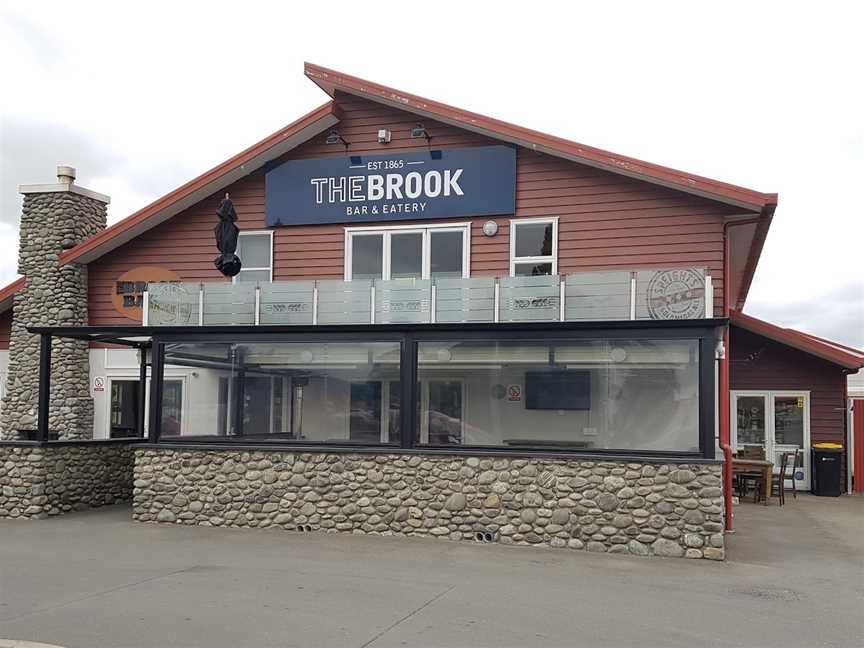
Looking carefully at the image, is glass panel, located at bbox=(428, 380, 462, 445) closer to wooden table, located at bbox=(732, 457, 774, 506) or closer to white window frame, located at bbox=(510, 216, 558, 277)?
white window frame, located at bbox=(510, 216, 558, 277)

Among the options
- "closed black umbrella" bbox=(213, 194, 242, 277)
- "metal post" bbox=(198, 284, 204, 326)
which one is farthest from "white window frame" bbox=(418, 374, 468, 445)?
"closed black umbrella" bbox=(213, 194, 242, 277)

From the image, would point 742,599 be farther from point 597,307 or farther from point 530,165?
point 530,165

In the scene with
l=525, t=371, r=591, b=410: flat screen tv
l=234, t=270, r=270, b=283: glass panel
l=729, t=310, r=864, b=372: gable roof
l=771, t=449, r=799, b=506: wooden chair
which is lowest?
l=771, t=449, r=799, b=506: wooden chair

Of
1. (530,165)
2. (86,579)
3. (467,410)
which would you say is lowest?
(86,579)

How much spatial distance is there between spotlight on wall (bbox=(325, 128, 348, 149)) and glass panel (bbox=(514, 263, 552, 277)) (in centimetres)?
396

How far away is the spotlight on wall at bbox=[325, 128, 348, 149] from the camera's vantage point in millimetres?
16531

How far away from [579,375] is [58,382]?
1230cm

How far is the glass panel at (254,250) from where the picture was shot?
56.3ft

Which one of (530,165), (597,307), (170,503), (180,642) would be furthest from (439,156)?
(180,642)

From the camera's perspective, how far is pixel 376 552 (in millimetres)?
10945

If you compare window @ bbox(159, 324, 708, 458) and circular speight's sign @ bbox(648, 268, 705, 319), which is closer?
window @ bbox(159, 324, 708, 458)

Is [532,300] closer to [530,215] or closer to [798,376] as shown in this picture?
[530,215]

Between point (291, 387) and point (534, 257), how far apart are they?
4889mm

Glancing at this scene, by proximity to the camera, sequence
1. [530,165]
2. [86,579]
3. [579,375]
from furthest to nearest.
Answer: [530,165] → [579,375] → [86,579]
